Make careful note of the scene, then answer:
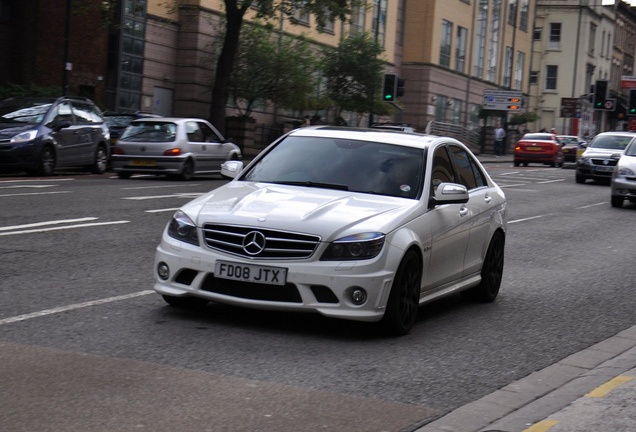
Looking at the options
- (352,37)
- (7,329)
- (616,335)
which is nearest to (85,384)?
(7,329)

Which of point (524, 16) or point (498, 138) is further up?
point (524, 16)

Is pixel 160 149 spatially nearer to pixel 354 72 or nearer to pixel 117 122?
pixel 117 122

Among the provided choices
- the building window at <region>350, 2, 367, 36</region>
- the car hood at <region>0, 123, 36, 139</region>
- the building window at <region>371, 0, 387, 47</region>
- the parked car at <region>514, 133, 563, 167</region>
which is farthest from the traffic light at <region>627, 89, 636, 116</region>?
the car hood at <region>0, 123, 36, 139</region>

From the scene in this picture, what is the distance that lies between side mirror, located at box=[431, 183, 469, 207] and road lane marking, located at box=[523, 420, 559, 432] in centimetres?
298

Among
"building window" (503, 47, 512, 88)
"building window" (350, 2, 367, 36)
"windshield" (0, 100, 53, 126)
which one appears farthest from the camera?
"building window" (503, 47, 512, 88)

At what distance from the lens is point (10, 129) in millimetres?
22031

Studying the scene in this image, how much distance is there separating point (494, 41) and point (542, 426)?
2716 inches

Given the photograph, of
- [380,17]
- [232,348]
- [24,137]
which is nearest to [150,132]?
[24,137]

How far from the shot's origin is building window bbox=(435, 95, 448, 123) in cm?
6197

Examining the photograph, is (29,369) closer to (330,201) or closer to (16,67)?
(330,201)

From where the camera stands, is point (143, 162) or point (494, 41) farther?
point (494, 41)

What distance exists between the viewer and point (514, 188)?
29688 mm

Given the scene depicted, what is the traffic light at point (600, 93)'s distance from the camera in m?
52.4

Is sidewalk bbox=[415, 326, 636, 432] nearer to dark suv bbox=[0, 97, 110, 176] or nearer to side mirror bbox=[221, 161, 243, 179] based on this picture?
side mirror bbox=[221, 161, 243, 179]
